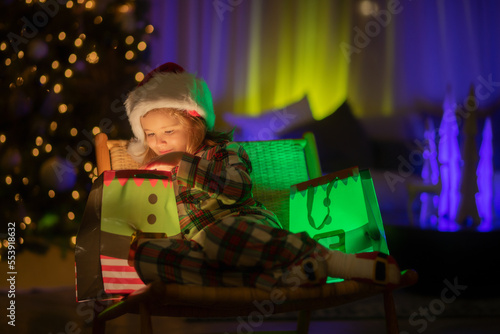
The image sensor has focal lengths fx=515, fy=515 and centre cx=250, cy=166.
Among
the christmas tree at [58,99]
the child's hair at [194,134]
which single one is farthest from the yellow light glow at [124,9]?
the child's hair at [194,134]

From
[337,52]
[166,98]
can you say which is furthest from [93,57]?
[337,52]

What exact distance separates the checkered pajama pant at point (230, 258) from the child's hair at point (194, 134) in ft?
1.60

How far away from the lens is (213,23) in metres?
3.08

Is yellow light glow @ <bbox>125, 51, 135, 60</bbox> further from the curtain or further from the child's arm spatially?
the child's arm

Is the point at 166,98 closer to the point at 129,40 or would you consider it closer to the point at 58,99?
the point at 129,40

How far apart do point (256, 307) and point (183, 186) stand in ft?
1.57

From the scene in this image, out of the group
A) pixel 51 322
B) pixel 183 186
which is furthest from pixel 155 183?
pixel 51 322

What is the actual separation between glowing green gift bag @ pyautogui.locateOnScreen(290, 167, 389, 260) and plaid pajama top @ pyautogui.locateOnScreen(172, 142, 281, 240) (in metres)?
0.09

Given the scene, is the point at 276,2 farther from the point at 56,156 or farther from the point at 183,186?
the point at 183,186

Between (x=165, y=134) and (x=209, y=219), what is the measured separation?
0.28m

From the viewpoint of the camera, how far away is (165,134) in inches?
54.8

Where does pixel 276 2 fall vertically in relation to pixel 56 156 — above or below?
above

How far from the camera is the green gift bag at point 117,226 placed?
109 centimetres

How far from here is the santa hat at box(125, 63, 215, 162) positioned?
1.47 metres
